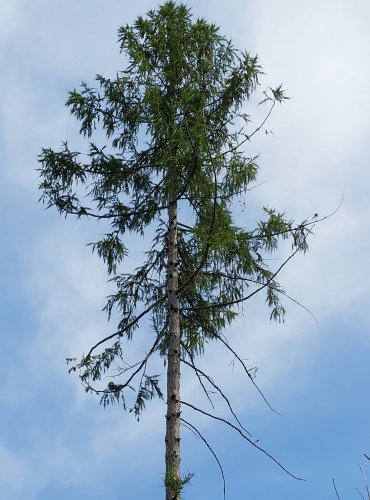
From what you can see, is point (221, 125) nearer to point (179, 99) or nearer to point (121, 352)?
point (179, 99)

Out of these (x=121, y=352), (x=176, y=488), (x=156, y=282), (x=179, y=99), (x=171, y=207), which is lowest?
(x=176, y=488)

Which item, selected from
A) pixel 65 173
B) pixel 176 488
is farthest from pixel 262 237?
pixel 176 488

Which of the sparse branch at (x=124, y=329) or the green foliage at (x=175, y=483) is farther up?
the sparse branch at (x=124, y=329)

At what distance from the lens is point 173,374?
1196 cm

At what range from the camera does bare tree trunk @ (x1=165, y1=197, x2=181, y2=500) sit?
11.1 metres

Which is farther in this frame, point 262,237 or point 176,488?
point 262,237

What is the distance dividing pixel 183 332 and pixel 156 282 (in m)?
0.96

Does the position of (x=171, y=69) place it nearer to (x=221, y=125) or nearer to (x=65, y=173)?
(x=221, y=125)

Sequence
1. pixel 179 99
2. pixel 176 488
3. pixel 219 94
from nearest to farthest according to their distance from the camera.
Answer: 1. pixel 176 488
2. pixel 179 99
3. pixel 219 94

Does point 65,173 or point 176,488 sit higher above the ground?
point 65,173

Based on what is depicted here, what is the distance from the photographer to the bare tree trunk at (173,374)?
11.1m

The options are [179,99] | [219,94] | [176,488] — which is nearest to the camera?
[176,488]

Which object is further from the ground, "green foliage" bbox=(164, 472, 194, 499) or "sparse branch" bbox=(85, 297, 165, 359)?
"sparse branch" bbox=(85, 297, 165, 359)

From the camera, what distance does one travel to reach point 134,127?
13867mm
